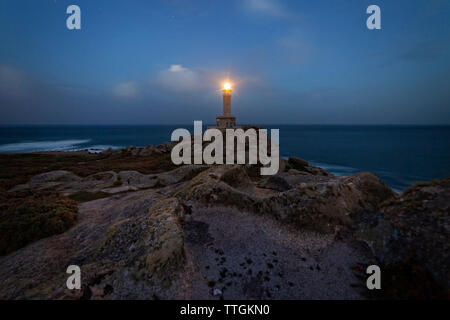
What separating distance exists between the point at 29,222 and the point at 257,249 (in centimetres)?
1660

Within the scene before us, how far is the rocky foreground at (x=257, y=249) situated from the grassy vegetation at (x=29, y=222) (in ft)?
2.50

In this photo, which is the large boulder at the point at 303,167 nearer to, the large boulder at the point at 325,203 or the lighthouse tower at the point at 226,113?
the lighthouse tower at the point at 226,113

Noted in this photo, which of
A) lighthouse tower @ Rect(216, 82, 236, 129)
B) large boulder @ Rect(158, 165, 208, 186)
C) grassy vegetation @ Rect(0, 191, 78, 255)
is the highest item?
lighthouse tower @ Rect(216, 82, 236, 129)

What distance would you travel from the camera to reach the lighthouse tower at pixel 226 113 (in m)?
51.7

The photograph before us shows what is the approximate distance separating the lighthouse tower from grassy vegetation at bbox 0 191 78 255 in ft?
134

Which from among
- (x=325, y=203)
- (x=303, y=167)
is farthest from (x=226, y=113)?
(x=325, y=203)

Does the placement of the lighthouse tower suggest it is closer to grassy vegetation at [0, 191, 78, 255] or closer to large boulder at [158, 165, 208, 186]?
large boulder at [158, 165, 208, 186]

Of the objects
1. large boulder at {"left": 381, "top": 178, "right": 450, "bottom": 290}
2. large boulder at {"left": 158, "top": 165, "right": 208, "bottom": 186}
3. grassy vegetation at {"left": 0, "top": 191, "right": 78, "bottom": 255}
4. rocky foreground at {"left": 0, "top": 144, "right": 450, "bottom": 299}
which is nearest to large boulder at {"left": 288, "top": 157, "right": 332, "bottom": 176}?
large boulder at {"left": 158, "top": 165, "right": 208, "bottom": 186}

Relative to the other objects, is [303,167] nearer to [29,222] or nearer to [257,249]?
[257,249]

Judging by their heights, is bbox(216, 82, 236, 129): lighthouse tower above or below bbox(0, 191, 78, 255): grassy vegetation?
above

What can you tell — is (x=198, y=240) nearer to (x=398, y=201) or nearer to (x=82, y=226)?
(x=82, y=226)

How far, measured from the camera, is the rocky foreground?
8.00 meters

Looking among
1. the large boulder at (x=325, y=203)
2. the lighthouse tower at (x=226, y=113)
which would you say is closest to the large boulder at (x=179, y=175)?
the large boulder at (x=325, y=203)

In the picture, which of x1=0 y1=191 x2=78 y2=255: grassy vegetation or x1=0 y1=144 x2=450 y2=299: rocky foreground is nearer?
x1=0 y1=144 x2=450 y2=299: rocky foreground
